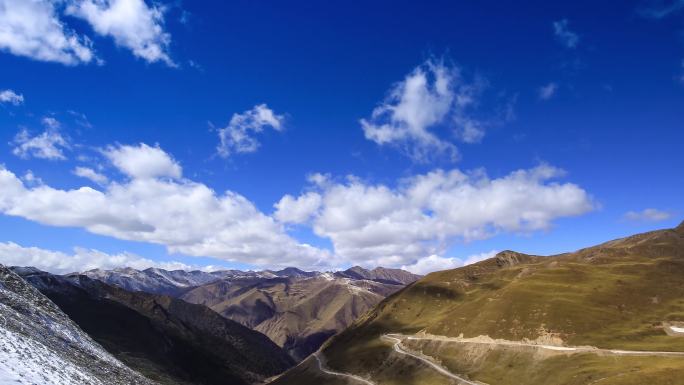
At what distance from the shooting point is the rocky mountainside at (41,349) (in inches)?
1083

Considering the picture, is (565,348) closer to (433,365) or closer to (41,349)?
(433,365)

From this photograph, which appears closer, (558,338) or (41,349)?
(41,349)

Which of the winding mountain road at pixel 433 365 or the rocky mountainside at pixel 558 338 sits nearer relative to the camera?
the rocky mountainside at pixel 558 338

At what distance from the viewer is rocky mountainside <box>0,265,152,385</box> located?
27.5 meters

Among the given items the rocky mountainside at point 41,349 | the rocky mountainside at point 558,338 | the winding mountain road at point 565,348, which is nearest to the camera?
the rocky mountainside at point 41,349

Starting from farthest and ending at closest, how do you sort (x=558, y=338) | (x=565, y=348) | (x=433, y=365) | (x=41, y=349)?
1. (x=433, y=365)
2. (x=558, y=338)
3. (x=565, y=348)
4. (x=41, y=349)

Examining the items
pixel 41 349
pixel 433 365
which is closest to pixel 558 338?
pixel 433 365

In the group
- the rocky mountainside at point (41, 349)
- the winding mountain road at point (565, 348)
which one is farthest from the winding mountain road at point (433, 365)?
the rocky mountainside at point (41, 349)

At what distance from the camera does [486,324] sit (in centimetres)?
14800

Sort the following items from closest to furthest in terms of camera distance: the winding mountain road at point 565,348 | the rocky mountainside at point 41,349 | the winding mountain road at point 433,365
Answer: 1. the rocky mountainside at point 41,349
2. the winding mountain road at point 565,348
3. the winding mountain road at point 433,365

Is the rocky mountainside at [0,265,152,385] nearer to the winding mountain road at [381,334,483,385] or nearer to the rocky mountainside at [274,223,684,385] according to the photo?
the rocky mountainside at [274,223,684,385]

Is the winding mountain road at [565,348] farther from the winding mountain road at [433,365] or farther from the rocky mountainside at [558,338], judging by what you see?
the winding mountain road at [433,365]

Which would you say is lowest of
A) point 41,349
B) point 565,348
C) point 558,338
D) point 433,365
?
point 433,365

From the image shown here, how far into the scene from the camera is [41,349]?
33625mm
